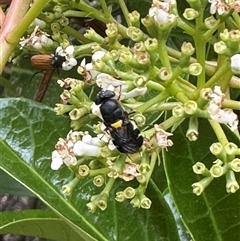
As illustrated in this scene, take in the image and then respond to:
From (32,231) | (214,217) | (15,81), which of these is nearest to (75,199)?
(32,231)

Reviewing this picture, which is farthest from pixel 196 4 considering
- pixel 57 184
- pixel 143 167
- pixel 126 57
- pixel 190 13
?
pixel 57 184

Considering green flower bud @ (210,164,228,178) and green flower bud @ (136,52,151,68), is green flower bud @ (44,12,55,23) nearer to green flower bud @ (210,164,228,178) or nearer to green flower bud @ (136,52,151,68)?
green flower bud @ (136,52,151,68)

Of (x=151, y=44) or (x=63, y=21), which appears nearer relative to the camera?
(x=151, y=44)

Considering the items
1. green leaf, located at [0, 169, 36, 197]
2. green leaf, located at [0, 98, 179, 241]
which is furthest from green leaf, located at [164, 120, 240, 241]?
green leaf, located at [0, 169, 36, 197]

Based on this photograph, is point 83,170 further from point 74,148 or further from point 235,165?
point 235,165

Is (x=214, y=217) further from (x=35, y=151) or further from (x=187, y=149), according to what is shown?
(x=35, y=151)
